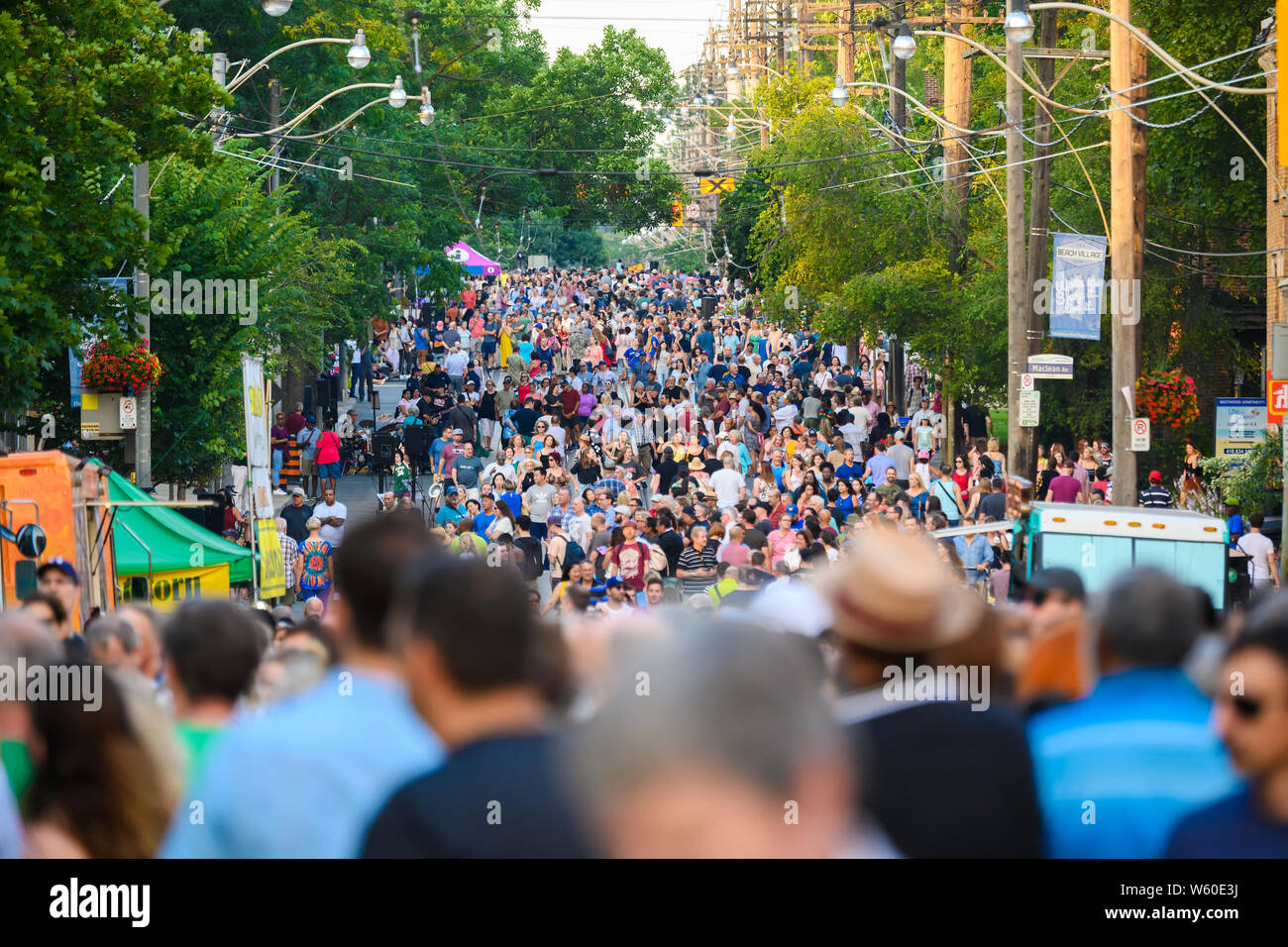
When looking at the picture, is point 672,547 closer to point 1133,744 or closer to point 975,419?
point 1133,744

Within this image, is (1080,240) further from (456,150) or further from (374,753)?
(456,150)

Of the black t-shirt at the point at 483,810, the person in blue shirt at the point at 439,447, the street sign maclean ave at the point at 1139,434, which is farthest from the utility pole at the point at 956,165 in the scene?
the black t-shirt at the point at 483,810

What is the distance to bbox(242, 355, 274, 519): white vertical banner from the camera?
17953 millimetres

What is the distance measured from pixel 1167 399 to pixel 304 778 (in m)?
21.3

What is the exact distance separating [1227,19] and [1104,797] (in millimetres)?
22956

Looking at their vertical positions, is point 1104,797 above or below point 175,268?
below

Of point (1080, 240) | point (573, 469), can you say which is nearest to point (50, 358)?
point (573, 469)

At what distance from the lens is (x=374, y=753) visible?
12.0 ft

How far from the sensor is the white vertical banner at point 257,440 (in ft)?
58.9

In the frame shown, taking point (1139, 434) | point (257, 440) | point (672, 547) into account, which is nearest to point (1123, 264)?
point (1139, 434)

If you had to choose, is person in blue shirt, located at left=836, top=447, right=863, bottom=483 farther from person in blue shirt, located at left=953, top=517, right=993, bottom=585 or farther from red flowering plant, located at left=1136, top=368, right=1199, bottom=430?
person in blue shirt, located at left=953, top=517, right=993, bottom=585

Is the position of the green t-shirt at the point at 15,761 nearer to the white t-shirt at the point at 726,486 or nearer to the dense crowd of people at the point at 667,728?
the dense crowd of people at the point at 667,728

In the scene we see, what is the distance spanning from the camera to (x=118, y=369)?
732 inches

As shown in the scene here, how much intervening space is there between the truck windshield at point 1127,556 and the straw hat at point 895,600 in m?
10.6
